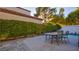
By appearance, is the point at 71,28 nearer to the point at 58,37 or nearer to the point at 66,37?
the point at 66,37

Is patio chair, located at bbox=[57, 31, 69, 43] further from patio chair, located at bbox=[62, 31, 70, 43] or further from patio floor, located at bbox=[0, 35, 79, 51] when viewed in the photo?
patio floor, located at bbox=[0, 35, 79, 51]

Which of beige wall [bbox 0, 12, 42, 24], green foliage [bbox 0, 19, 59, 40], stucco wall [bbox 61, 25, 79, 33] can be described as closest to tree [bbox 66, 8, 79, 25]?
stucco wall [bbox 61, 25, 79, 33]

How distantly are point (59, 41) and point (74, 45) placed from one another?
588 millimetres

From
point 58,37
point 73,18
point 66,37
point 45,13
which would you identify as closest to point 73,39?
point 66,37

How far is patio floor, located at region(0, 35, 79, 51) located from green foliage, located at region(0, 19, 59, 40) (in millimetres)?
252

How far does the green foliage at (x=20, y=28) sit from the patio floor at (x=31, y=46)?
252 mm

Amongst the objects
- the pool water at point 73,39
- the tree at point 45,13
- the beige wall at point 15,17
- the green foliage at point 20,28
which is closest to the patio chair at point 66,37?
the pool water at point 73,39

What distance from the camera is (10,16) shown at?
19.5 feet

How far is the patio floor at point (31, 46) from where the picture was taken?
575 cm

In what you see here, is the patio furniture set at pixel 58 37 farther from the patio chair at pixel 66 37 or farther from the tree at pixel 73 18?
the tree at pixel 73 18

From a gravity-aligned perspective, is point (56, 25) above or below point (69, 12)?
below
